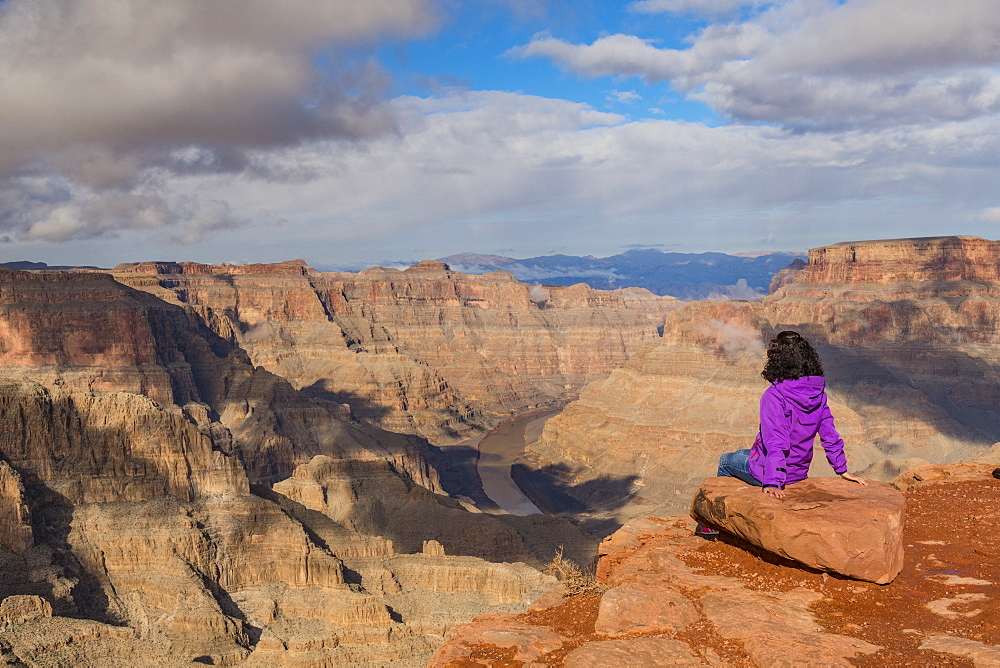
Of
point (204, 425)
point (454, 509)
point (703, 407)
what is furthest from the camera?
point (703, 407)

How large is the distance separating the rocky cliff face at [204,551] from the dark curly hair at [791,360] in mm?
34955

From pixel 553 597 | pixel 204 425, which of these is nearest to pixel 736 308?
pixel 204 425

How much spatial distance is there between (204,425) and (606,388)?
3148 inches

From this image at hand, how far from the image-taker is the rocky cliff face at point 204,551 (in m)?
44.3

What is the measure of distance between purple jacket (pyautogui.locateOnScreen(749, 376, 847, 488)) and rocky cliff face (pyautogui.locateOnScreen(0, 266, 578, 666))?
33.9 metres

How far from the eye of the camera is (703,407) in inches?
5694

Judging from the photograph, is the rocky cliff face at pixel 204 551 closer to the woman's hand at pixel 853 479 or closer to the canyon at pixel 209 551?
the canyon at pixel 209 551

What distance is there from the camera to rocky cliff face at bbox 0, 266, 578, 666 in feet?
145

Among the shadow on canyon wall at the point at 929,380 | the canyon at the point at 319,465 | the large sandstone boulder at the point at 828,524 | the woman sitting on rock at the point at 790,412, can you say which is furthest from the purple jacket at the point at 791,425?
the shadow on canyon wall at the point at 929,380

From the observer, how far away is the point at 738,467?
18500 mm

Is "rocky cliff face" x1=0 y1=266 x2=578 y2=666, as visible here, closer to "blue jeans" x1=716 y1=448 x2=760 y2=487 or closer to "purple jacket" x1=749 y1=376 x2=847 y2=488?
"blue jeans" x1=716 y1=448 x2=760 y2=487

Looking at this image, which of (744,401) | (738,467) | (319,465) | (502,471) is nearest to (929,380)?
(744,401)

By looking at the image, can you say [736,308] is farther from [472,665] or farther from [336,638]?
[472,665]

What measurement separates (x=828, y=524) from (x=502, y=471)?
489 feet
